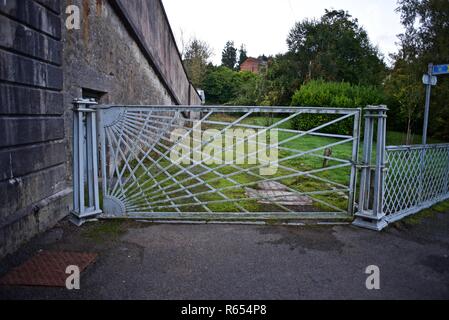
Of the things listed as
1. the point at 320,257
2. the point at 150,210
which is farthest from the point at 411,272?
the point at 150,210

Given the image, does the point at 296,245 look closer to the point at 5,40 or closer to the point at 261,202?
the point at 261,202

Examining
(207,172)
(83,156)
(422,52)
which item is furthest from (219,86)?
(83,156)

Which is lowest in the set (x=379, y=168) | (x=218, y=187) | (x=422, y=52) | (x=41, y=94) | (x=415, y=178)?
(x=218, y=187)

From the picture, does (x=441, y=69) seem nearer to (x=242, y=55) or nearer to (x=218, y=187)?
(x=218, y=187)

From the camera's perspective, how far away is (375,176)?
406 centimetres

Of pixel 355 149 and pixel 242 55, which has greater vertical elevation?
pixel 242 55

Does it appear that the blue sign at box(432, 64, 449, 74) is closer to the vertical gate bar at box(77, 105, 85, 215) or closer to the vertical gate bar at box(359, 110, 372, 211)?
the vertical gate bar at box(359, 110, 372, 211)

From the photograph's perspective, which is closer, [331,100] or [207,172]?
[207,172]

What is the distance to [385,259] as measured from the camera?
3234 mm

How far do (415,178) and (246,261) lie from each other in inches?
132

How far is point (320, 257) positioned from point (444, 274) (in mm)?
1097

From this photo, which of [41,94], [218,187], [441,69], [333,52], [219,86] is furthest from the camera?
[219,86]

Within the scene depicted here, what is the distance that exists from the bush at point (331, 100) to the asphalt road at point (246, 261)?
13564 mm

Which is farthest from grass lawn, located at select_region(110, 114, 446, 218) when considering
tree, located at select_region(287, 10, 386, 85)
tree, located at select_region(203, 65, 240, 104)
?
tree, located at select_region(203, 65, 240, 104)
